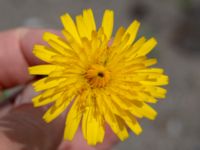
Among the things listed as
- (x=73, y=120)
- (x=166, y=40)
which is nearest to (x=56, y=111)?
(x=73, y=120)

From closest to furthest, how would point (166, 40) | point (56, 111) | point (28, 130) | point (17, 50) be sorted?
1. point (56, 111)
2. point (28, 130)
3. point (17, 50)
4. point (166, 40)

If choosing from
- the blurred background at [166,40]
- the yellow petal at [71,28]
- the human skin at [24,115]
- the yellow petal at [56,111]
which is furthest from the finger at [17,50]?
the blurred background at [166,40]

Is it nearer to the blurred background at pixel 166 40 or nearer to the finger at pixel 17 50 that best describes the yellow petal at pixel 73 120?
the finger at pixel 17 50

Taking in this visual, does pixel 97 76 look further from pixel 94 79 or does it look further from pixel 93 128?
pixel 93 128

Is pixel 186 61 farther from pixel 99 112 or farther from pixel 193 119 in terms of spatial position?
pixel 99 112

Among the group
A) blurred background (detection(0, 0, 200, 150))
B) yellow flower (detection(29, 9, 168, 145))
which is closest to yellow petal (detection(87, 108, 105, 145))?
yellow flower (detection(29, 9, 168, 145))
